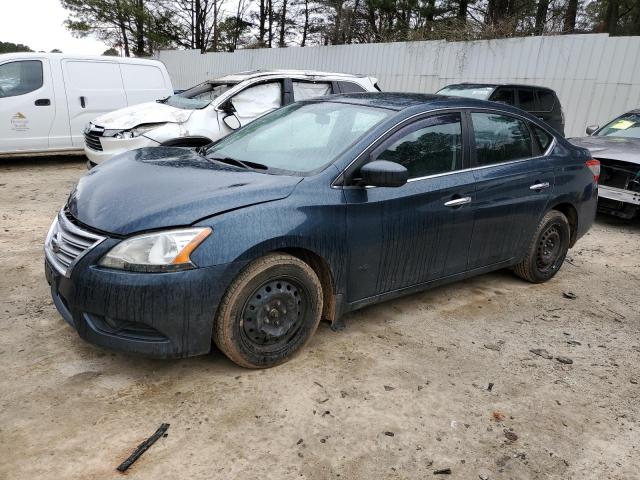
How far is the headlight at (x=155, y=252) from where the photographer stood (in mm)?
2543

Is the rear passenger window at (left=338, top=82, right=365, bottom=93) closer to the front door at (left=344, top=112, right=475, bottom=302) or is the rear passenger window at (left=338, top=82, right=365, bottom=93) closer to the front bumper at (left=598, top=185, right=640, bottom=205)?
the front bumper at (left=598, top=185, right=640, bottom=205)

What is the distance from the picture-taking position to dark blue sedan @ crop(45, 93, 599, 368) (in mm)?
2592

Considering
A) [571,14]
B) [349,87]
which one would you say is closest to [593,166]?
[349,87]

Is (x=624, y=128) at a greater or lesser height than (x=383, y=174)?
lesser

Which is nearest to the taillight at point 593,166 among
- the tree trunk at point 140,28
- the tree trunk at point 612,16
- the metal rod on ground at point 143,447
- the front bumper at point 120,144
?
the metal rod on ground at point 143,447

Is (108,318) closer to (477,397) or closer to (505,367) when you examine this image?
(477,397)

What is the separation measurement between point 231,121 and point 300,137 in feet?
12.3

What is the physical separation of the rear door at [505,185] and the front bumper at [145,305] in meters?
2.07

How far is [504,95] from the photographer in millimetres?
9586

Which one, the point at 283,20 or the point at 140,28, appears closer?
the point at 140,28

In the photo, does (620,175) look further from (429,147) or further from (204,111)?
(204,111)

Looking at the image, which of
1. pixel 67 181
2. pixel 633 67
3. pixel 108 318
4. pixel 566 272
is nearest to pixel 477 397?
pixel 108 318

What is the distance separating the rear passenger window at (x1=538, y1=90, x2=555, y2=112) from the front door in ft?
24.2


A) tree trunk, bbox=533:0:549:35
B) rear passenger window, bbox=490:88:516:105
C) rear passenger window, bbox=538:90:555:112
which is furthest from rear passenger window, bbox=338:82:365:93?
tree trunk, bbox=533:0:549:35
